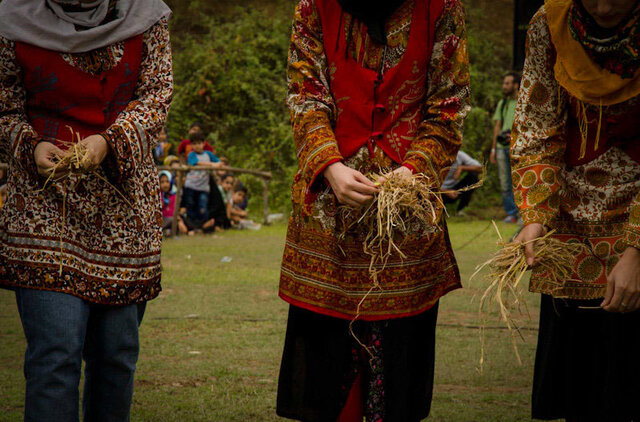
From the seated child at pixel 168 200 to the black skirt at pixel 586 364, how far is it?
10.6m

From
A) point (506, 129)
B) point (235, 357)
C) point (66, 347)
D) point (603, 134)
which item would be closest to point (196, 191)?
point (506, 129)

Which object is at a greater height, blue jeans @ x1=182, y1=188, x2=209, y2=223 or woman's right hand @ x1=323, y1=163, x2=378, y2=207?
woman's right hand @ x1=323, y1=163, x2=378, y2=207

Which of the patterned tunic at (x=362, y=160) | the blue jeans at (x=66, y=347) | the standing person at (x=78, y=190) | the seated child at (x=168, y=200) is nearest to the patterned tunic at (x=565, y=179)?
the patterned tunic at (x=362, y=160)

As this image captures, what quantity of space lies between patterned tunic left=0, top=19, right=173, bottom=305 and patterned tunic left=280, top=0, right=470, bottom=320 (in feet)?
1.93

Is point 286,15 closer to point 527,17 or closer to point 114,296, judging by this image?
point 527,17

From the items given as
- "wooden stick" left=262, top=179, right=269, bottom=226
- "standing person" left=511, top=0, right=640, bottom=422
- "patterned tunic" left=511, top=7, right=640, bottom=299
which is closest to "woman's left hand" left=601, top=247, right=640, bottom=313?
"standing person" left=511, top=0, right=640, bottom=422

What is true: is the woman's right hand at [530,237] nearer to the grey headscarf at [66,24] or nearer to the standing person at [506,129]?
the grey headscarf at [66,24]

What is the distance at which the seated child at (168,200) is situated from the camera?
514 inches

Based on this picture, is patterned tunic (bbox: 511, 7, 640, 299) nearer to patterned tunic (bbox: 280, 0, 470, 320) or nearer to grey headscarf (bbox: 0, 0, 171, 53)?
patterned tunic (bbox: 280, 0, 470, 320)

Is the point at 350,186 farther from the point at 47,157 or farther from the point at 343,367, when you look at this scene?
the point at 47,157

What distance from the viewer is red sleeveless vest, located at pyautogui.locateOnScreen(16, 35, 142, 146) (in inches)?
111

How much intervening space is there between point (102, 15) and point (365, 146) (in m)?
1.06

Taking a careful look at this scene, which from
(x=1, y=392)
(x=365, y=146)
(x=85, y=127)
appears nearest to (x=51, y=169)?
(x=85, y=127)

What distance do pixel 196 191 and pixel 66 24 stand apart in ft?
35.7
